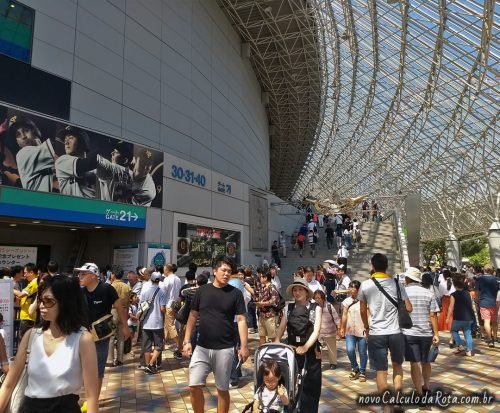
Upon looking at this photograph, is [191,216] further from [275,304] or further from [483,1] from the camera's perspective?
[483,1]

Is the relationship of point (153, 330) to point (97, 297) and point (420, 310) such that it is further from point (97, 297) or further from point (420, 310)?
point (420, 310)

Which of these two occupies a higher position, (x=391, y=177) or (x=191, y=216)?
(x=391, y=177)

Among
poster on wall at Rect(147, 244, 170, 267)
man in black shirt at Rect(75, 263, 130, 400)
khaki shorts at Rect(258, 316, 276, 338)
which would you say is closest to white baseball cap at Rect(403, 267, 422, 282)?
khaki shorts at Rect(258, 316, 276, 338)

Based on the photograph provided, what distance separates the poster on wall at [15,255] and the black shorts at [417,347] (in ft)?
31.4

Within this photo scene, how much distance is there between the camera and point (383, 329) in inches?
173

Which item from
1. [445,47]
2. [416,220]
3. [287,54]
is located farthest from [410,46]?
[416,220]

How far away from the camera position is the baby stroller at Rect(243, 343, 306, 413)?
11.8 ft

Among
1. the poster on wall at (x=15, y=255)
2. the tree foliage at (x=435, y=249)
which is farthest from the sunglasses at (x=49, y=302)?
the tree foliage at (x=435, y=249)

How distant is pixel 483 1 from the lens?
52.4 feet

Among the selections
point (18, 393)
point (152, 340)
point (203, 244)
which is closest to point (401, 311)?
point (18, 393)

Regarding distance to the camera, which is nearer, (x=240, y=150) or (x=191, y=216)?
(x=191, y=216)

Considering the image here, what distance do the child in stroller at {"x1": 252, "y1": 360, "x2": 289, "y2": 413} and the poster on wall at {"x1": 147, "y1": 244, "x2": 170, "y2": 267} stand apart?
429 inches

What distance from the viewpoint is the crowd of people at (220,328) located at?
2105 millimetres

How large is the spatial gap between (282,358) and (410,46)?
22530mm
